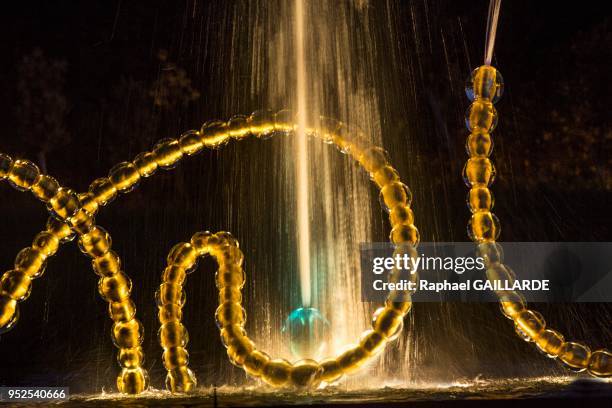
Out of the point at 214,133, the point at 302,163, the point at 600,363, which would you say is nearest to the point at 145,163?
the point at 214,133

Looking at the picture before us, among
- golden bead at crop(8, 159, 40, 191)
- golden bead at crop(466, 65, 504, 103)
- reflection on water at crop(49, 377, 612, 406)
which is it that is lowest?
reflection on water at crop(49, 377, 612, 406)

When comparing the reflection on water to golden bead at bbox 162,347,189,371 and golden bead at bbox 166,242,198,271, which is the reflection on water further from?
golden bead at bbox 166,242,198,271

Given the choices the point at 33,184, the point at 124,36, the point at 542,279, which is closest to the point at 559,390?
the point at 33,184

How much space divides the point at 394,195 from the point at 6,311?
1.69m

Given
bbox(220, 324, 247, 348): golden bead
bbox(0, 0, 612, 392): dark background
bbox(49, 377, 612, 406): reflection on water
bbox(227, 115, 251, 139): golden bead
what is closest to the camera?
bbox(49, 377, 612, 406): reflection on water

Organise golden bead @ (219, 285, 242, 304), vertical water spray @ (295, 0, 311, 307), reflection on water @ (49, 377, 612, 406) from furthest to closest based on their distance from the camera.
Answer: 1. vertical water spray @ (295, 0, 311, 307)
2. golden bead @ (219, 285, 242, 304)
3. reflection on water @ (49, 377, 612, 406)

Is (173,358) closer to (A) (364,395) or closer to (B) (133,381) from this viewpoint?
(B) (133,381)

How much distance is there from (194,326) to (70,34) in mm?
2925

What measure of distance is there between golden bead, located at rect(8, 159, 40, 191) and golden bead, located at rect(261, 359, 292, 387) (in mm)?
1290

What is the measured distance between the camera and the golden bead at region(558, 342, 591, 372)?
120 inches

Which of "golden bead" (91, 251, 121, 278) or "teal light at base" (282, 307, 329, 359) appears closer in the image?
"golden bead" (91, 251, 121, 278)

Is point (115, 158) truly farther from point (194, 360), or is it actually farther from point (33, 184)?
point (33, 184)

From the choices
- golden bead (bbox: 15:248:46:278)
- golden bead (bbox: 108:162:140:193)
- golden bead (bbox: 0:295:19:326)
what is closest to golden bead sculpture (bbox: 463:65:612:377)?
golden bead (bbox: 108:162:140:193)

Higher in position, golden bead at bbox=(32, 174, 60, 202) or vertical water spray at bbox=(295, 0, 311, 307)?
vertical water spray at bbox=(295, 0, 311, 307)
